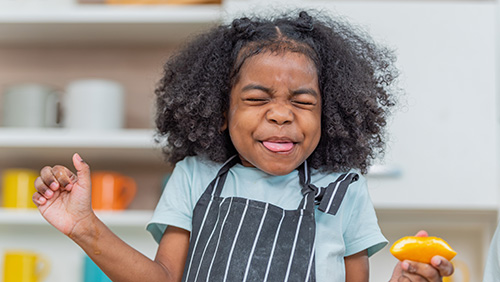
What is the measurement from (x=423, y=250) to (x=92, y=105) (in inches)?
46.6

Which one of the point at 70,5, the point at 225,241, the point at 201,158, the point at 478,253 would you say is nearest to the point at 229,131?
the point at 201,158

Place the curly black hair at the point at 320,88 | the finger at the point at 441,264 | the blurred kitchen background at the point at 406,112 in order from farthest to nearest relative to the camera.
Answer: the blurred kitchen background at the point at 406,112, the curly black hair at the point at 320,88, the finger at the point at 441,264

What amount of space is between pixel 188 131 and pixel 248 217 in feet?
0.61

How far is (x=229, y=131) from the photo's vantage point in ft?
3.39

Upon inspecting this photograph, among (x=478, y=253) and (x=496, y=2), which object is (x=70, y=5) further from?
(x=478, y=253)

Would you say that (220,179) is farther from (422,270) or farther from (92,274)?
(92,274)

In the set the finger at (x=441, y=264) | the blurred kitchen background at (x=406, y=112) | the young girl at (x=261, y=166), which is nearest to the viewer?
the finger at (x=441, y=264)

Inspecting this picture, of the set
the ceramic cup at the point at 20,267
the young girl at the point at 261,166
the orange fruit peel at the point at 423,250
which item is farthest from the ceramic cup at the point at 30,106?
the orange fruit peel at the point at 423,250

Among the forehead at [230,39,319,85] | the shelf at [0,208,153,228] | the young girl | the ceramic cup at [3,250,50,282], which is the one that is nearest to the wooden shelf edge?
the shelf at [0,208,153,228]

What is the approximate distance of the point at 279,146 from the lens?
37.9 inches

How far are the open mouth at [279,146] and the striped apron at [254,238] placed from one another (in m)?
0.07

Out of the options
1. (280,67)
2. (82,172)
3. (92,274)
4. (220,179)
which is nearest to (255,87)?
(280,67)

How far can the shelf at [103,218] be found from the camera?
1.80 m

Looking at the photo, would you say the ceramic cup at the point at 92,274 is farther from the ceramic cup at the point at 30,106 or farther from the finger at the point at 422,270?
the finger at the point at 422,270
